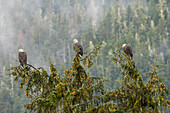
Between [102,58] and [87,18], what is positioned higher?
[87,18]

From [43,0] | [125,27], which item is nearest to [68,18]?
[43,0]

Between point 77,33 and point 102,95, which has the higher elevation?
point 77,33

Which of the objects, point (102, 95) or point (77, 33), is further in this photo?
point (77, 33)

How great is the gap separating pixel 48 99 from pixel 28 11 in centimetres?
17808

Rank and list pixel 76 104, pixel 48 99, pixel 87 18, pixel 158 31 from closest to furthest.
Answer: pixel 76 104 < pixel 48 99 < pixel 158 31 < pixel 87 18

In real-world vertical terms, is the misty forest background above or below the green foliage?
above

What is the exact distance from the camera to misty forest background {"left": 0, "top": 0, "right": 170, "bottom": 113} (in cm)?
8794

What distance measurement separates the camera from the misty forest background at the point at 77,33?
3462 inches

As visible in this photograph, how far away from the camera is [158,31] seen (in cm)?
10500

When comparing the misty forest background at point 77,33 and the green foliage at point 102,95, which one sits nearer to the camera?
the green foliage at point 102,95

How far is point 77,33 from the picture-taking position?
14025cm

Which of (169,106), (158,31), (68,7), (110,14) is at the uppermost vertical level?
(68,7)

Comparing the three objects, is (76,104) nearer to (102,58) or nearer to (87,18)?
(102,58)

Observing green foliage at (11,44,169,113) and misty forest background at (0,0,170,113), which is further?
misty forest background at (0,0,170,113)
